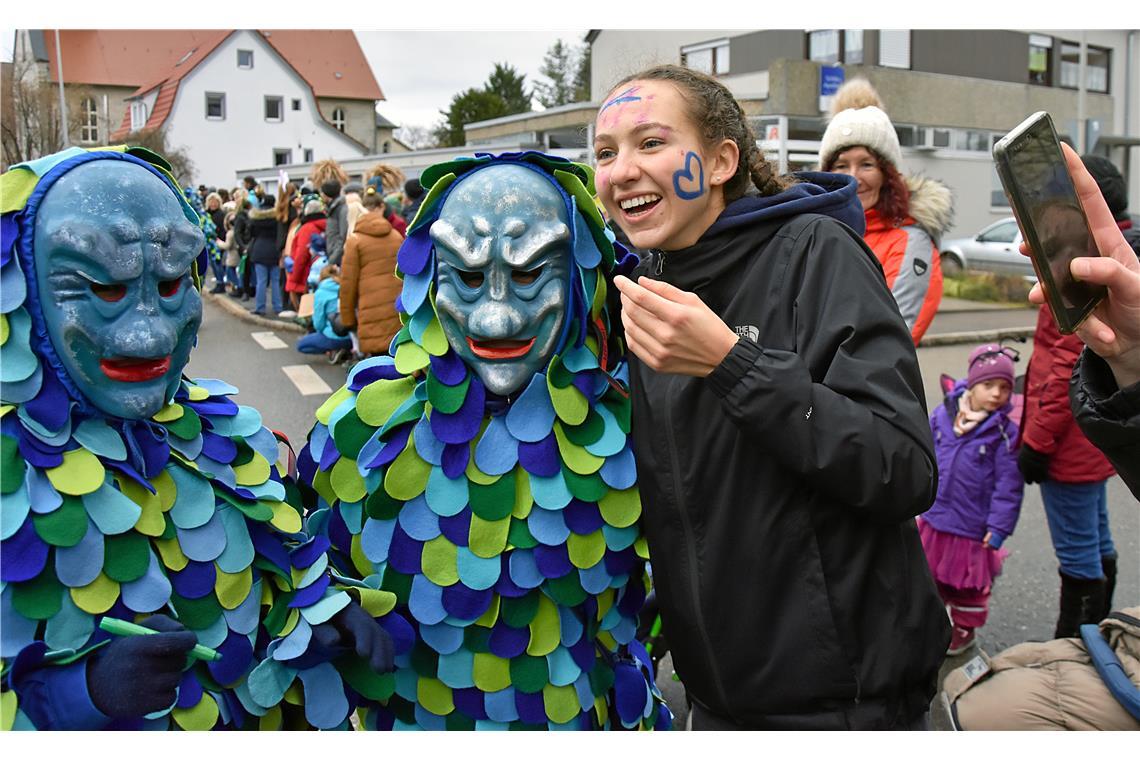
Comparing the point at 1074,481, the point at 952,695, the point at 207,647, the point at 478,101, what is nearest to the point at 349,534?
the point at 207,647

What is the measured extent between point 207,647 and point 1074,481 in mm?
2974

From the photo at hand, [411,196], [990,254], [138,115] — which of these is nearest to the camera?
[411,196]

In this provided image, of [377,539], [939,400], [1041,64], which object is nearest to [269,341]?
[939,400]

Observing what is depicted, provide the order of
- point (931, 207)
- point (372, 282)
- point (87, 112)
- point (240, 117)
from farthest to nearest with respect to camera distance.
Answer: point (240, 117) < point (87, 112) < point (372, 282) < point (931, 207)

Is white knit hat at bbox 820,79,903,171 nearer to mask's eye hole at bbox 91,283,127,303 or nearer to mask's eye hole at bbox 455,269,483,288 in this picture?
mask's eye hole at bbox 455,269,483,288

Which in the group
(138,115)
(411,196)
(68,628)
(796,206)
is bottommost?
(68,628)

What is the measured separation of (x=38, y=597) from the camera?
1486 mm

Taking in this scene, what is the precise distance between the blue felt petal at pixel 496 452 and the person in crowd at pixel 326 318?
6.08 meters

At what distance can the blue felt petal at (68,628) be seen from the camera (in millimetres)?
1490

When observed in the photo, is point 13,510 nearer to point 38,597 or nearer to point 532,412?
point 38,597

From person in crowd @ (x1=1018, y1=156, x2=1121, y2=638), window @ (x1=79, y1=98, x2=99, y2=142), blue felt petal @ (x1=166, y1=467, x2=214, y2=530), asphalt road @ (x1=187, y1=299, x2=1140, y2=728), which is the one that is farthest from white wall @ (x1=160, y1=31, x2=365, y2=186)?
blue felt petal @ (x1=166, y1=467, x2=214, y2=530)

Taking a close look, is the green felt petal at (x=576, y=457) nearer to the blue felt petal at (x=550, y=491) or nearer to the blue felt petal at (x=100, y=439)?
the blue felt petal at (x=550, y=491)

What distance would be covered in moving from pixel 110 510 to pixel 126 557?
79 mm
